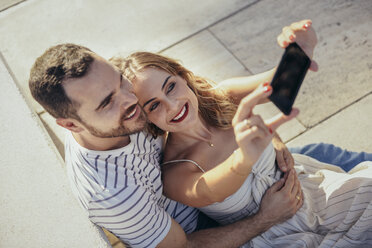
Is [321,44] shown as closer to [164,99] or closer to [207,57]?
[207,57]

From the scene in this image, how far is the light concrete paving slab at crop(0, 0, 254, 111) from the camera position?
4031mm

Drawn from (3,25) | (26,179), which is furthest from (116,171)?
(3,25)

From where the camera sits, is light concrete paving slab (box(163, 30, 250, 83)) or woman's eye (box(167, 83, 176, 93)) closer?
woman's eye (box(167, 83, 176, 93))

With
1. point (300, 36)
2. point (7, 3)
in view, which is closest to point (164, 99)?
point (300, 36)

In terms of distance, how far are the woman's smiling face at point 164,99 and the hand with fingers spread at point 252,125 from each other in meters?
0.58

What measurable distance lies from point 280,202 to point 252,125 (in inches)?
30.7

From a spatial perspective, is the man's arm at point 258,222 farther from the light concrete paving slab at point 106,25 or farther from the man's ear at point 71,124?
the light concrete paving slab at point 106,25

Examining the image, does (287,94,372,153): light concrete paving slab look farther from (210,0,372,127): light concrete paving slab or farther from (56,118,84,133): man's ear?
(56,118,84,133): man's ear

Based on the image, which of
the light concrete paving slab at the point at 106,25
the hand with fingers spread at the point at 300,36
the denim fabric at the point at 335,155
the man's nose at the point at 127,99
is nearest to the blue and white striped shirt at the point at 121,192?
the man's nose at the point at 127,99

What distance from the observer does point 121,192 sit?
1.88m

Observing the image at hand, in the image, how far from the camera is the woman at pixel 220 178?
82.7 inches

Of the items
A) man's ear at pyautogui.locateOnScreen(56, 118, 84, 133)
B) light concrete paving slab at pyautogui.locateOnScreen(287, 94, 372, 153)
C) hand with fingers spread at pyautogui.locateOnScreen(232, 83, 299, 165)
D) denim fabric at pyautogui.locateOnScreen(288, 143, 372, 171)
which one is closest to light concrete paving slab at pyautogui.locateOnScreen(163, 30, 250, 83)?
light concrete paving slab at pyautogui.locateOnScreen(287, 94, 372, 153)

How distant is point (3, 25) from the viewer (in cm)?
445

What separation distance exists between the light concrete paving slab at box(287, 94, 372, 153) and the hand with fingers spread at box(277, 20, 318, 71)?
119 cm
